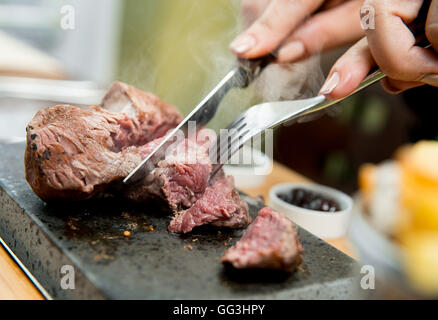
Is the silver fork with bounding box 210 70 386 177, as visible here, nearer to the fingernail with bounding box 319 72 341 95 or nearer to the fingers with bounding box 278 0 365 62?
the fingernail with bounding box 319 72 341 95

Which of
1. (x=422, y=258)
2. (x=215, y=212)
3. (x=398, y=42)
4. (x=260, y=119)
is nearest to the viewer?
(x=422, y=258)

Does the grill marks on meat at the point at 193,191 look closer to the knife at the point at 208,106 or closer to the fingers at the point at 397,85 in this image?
the knife at the point at 208,106

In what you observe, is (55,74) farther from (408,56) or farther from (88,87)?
(408,56)

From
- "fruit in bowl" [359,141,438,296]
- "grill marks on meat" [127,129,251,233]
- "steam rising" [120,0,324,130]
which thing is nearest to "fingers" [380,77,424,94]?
"steam rising" [120,0,324,130]

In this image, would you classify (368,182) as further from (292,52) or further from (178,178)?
(292,52)

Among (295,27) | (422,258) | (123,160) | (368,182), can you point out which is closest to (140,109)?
(123,160)

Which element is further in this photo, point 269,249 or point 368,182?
point 269,249
